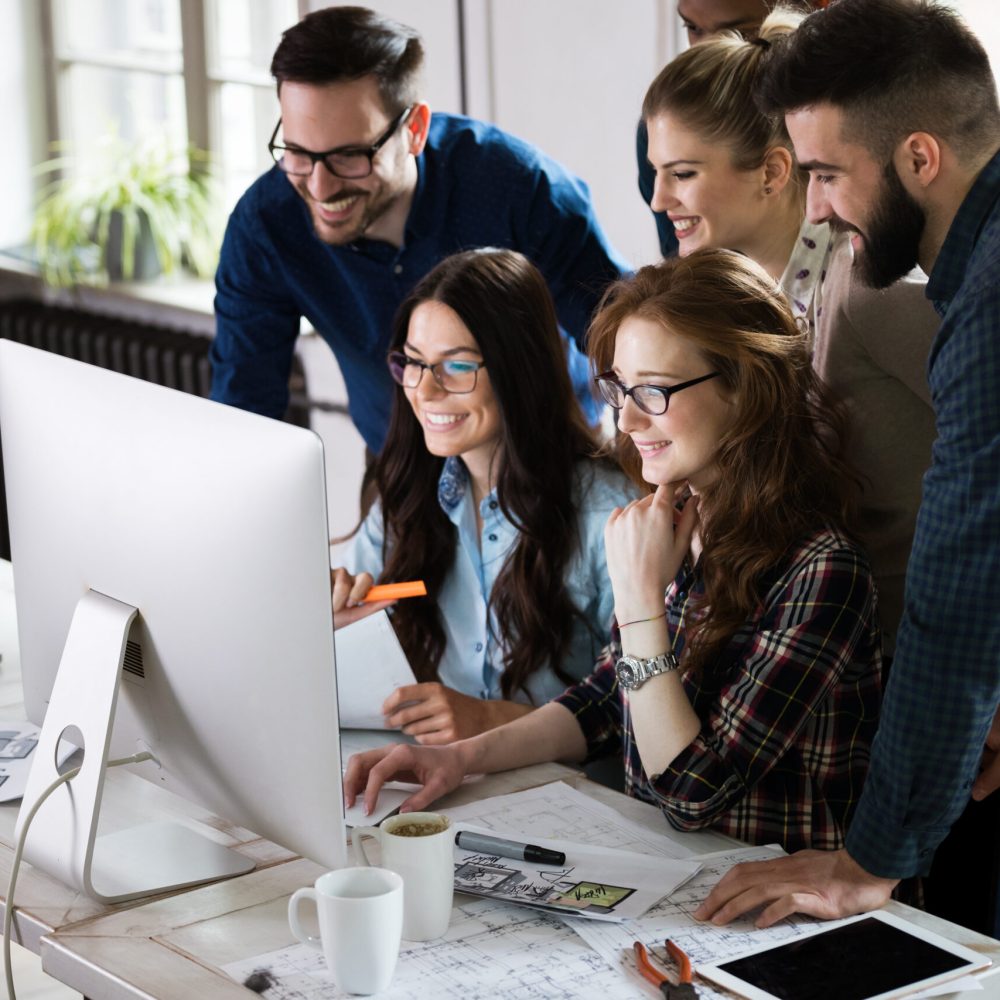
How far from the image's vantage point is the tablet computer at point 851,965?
125cm

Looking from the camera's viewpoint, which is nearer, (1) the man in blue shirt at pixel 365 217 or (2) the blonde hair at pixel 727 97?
(2) the blonde hair at pixel 727 97

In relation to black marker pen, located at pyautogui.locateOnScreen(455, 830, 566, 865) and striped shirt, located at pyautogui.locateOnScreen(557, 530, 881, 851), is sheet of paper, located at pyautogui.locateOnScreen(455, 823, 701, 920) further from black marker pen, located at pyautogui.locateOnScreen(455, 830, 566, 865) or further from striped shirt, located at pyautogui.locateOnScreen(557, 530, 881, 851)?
striped shirt, located at pyautogui.locateOnScreen(557, 530, 881, 851)

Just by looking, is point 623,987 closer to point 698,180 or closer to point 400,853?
point 400,853

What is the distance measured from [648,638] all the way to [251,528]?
0.53 meters

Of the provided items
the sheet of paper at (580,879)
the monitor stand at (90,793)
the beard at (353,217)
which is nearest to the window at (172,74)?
the beard at (353,217)

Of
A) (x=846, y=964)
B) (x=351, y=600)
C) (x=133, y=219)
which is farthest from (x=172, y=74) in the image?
(x=846, y=964)

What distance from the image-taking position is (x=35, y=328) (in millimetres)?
4883

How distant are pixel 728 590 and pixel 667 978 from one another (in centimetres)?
52

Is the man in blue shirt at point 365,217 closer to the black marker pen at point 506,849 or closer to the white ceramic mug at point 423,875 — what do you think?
the black marker pen at point 506,849

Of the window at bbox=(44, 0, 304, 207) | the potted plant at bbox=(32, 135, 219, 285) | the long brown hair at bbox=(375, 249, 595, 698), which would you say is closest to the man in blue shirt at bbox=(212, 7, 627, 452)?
the long brown hair at bbox=(375, 249, 595, 698)

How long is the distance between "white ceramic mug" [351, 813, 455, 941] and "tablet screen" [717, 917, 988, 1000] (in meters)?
0.25

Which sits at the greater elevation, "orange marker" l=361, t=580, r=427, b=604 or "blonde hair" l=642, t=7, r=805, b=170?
"blonde hair" l=642, t=7, r=805, b=170

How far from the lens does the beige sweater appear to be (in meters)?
1.80

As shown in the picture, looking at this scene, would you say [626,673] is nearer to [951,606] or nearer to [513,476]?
[951,606]
